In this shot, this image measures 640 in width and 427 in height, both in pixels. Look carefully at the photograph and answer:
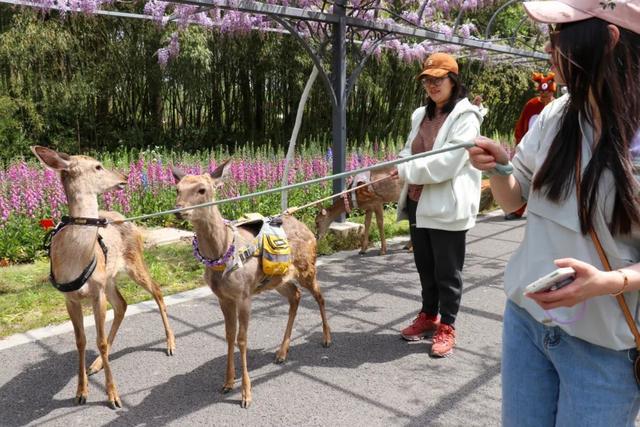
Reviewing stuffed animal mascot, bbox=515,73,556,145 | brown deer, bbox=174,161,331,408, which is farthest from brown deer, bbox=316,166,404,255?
brown deer, bbox=174,161,331,408

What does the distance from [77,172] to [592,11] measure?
2763mm

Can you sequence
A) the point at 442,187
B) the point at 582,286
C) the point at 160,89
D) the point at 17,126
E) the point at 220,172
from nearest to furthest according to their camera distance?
1. the point at 582,286
2. the point at 220,172
3. the point at 442,187
4. the point at 17,126
5. the point at 160,89

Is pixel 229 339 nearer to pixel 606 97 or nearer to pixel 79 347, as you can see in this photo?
pixel 79 347

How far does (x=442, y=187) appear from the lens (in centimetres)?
384

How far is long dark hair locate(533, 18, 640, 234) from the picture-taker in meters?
1.46

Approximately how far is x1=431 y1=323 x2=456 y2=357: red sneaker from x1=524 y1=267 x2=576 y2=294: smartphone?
2674mm

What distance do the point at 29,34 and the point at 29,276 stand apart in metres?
7.15

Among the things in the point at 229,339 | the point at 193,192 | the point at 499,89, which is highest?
the point at 193,192

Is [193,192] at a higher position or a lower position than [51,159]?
lower

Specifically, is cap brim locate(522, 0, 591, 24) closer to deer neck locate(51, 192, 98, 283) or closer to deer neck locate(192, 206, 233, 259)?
deer neck locate(192, 206, 233, 259)

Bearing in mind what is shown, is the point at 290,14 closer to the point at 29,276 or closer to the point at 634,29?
the point at 29,276

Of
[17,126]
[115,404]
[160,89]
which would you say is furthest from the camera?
[160,89]

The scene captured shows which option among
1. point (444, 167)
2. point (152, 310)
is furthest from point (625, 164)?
point (152, 310)

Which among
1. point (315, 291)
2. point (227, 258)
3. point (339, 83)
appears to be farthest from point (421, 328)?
point (339, 83)
